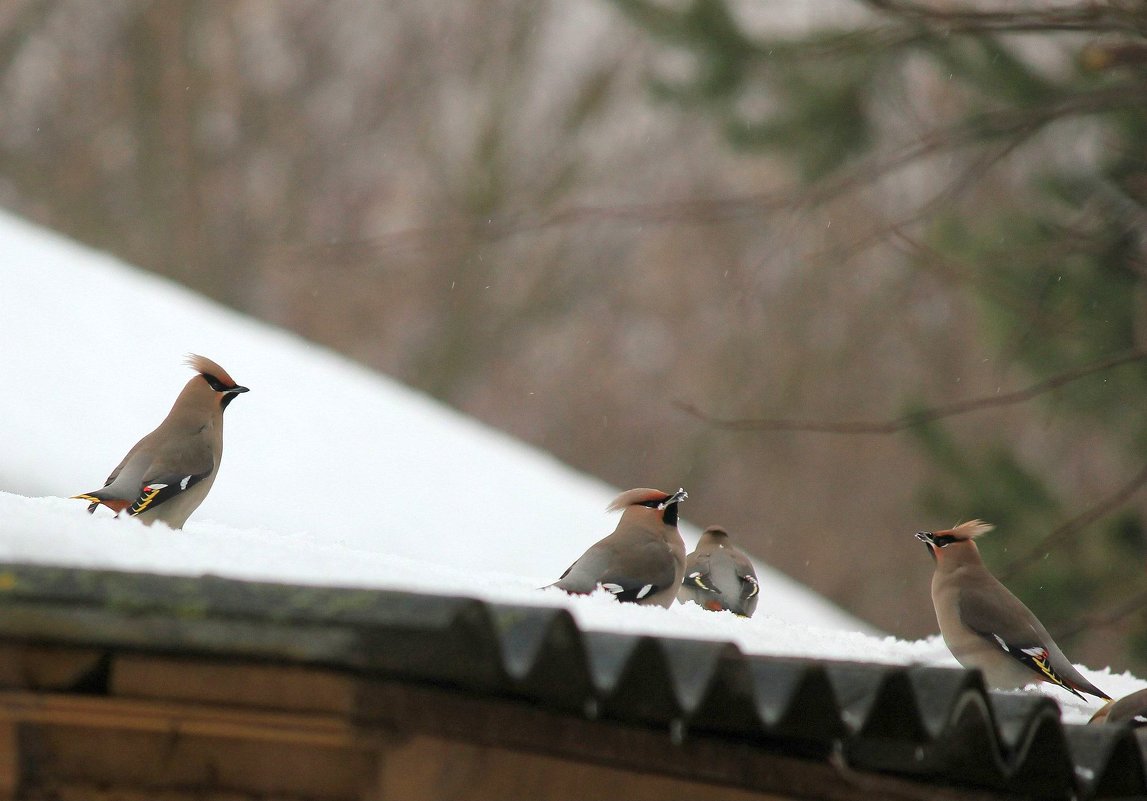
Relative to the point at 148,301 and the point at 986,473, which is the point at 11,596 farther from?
the point at 986,473

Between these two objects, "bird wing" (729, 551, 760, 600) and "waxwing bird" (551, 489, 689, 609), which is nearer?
"waxwing bird" (551, 489, 689, 609)

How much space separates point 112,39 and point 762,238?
27.7 feet

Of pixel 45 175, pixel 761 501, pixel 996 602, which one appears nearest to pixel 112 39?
pixel 45 175

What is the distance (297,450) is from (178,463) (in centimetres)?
306

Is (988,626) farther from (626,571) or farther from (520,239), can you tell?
(520,239)

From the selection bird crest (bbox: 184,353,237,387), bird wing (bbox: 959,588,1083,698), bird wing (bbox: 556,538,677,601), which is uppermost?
bird crest (bbox: 184,353,237,387)

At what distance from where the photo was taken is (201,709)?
230cm

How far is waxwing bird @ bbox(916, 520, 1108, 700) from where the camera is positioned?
5285 mm

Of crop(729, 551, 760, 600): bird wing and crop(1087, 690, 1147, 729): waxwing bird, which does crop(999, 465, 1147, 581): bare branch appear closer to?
crop(1087, 690, 1147, 729): waxwing bird

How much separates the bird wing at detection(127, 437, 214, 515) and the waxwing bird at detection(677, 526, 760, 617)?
168 centimetres

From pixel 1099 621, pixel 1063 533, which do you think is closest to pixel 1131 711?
pixel 1099 621

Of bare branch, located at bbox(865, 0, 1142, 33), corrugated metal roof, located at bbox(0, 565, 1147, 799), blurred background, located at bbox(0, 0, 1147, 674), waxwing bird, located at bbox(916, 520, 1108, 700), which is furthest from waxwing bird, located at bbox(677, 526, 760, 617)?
blurred background, located at bbox(0, 0, 1147, 674)

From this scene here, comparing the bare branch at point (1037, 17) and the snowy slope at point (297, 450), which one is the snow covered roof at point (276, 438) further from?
the bare branch at point (1037, 17)

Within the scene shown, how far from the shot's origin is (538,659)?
7.23 feet
